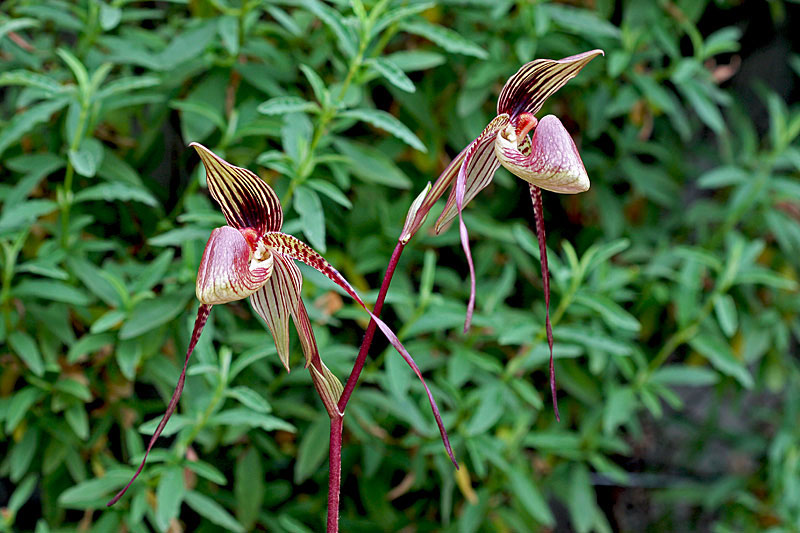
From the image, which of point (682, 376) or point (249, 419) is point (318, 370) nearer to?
point (249, 419)

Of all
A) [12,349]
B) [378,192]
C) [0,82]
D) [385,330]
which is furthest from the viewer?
[378,192]

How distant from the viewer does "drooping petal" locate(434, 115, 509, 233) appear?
0.53 m

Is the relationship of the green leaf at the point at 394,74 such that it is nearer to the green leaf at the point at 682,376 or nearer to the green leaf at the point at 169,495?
the green leaf at the point at 169,495

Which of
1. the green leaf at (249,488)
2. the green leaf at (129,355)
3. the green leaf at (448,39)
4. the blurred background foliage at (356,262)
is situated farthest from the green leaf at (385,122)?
the green leaf at (249,488)

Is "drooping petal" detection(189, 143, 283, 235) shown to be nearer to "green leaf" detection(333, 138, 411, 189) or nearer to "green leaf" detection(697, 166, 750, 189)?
"green leaf" detection(333, 138, 411, 189)

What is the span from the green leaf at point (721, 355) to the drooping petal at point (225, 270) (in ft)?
3.01

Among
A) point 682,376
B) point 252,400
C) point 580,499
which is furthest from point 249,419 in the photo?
point 682,376

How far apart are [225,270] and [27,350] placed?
56 centimetres

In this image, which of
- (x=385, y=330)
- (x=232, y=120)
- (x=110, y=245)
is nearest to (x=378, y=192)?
(x=232, y=120)

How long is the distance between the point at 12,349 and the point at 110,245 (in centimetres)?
18

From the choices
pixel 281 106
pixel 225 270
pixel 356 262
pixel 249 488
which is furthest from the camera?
pixel 356 262

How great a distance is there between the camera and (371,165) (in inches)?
40.4

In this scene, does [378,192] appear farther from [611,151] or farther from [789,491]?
[789,491]

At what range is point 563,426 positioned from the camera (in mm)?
1287
